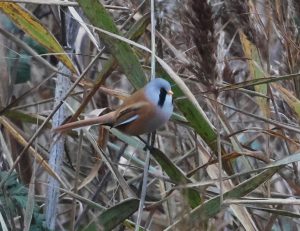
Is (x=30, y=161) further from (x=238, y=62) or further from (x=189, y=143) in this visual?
(x=238, y=62)

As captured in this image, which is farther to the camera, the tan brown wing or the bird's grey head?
the tan brown wing

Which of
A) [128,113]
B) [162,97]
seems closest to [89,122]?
[128,113]

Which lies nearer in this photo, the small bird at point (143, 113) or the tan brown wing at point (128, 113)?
the small bird at point (143, 113)

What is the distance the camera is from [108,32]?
2.05 meters

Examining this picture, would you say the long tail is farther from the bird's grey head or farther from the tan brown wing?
the bird's grey head

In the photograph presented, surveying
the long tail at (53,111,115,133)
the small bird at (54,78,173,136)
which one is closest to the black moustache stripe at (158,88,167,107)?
the small bird at (54,78,173,136)

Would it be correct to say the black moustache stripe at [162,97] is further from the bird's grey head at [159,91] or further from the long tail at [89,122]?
the long tail at [89,122]

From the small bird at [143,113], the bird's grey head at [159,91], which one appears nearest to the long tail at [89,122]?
the small bird at [143,113]

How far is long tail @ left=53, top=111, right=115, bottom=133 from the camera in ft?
7.24

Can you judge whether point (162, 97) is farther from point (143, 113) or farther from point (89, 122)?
point (89, 122)

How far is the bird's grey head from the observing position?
207 centimetres

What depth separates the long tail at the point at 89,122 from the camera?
2.21 metres

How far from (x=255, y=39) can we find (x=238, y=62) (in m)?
0.74

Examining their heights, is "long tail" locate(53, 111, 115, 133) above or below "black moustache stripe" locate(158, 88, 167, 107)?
below
